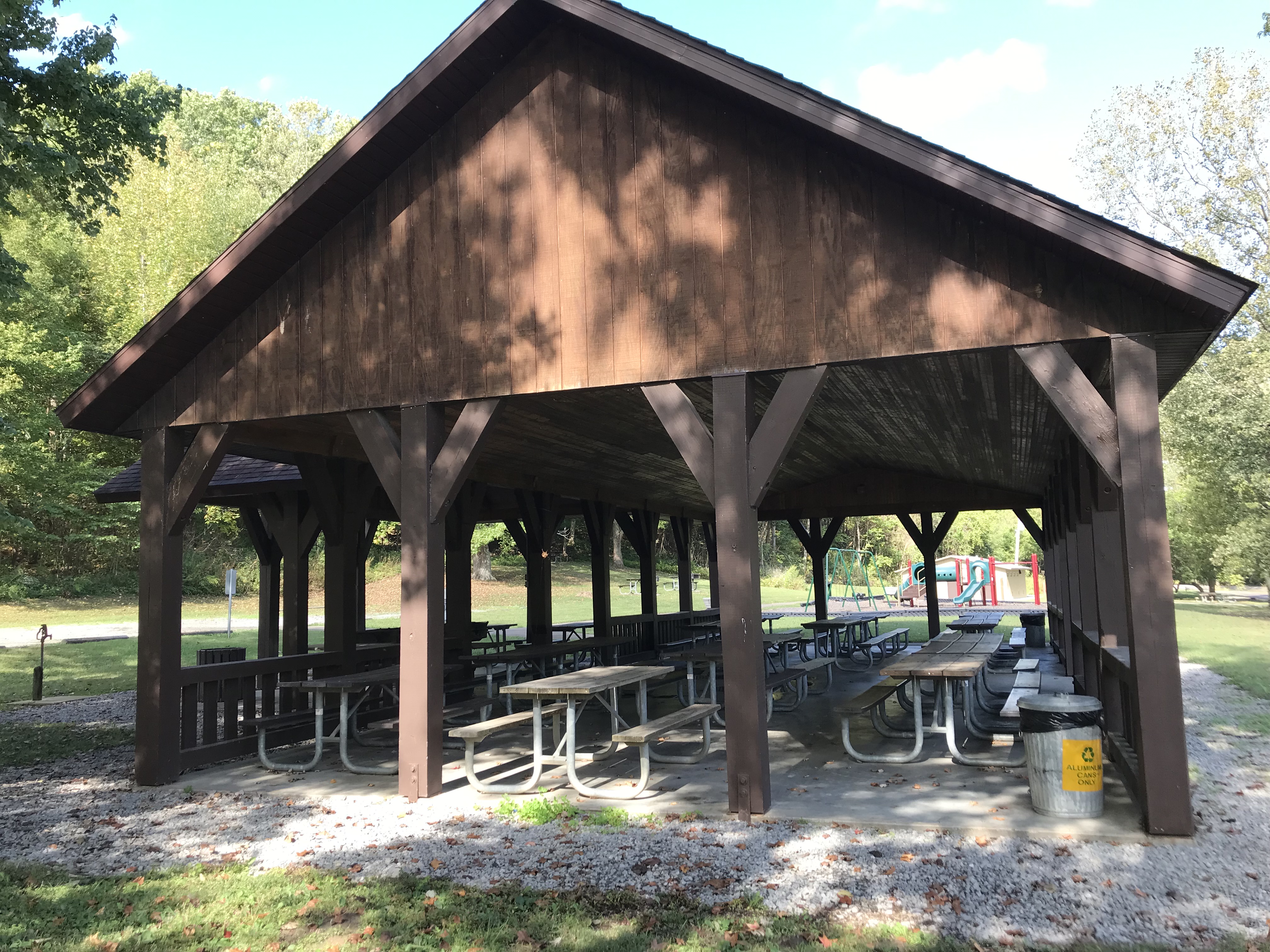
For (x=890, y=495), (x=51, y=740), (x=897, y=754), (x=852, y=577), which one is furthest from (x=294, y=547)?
(x=852, y=577)

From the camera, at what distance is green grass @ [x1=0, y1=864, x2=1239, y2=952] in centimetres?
382

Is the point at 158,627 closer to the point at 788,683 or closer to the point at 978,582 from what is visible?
the point at 788,683

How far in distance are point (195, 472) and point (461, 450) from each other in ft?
7.79

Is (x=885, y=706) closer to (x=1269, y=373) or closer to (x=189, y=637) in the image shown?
(x=189, y=637)

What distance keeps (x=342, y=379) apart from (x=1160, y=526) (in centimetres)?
558

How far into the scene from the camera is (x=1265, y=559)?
1091 inches

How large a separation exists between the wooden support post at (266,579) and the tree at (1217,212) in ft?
80.2

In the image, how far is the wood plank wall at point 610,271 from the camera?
19.0ft

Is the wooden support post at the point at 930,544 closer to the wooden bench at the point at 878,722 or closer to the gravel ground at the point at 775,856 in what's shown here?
the wooden bench at the point at 878,722

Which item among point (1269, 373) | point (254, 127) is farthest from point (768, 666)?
point (254, 127)

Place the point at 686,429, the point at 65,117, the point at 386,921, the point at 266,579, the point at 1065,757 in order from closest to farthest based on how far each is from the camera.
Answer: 1. the point at 386,921
2. the point at 1065,757
3. the point at 686,429
4. the point at 65,117
5. the point at 266,579

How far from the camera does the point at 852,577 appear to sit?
3947 cm

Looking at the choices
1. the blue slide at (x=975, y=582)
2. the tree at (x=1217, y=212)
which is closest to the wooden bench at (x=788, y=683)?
the tree at (x=1217, y=212)

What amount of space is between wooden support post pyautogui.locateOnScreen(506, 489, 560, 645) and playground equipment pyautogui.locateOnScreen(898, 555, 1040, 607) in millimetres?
24210
